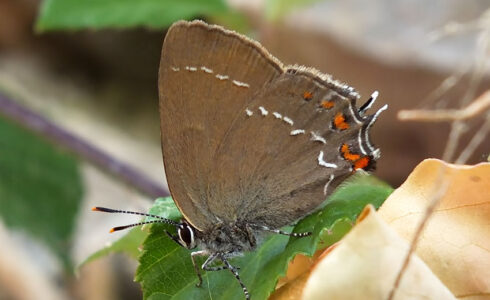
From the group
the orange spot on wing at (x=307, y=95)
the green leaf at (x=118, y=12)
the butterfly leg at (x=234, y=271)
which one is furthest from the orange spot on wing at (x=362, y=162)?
the green leaf at (x=118, y=12)

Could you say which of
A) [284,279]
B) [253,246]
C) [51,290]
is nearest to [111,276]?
[51,290]

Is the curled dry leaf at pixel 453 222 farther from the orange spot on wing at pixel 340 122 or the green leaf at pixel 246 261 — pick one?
the orange spot on wing at pixel 340 122

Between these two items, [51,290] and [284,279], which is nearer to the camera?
[284,279]

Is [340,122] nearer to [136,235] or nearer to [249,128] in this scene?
[249,128]

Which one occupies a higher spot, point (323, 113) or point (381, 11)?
point (381, 11)

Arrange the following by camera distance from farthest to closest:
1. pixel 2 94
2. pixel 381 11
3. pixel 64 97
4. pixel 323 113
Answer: pixel 64 97
pixel 381 11
pixel 2 94
pixel 323 113

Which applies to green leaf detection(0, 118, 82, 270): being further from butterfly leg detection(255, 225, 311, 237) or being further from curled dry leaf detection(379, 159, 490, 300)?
curled dry leaf detection(379, 159, 490, 300)

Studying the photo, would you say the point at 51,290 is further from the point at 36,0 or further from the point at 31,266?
the point at 36,0
